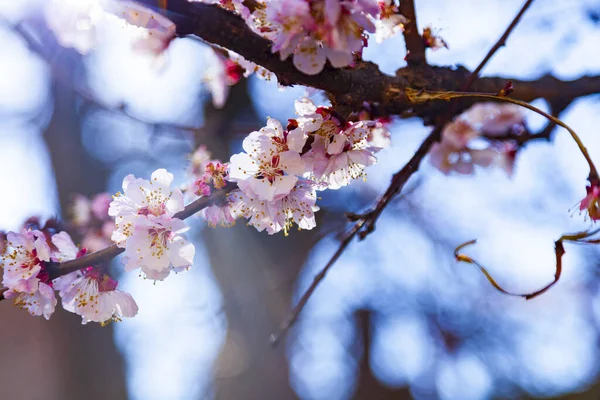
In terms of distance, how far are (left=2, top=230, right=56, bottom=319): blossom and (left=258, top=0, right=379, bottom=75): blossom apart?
51cm

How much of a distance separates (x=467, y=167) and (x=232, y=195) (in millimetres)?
→ 777

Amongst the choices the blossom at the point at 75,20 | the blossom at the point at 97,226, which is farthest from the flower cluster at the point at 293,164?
the blossom at the point at 97,226

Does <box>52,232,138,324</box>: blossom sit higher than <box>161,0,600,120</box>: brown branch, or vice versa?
<box>161,0,600,120</box>: brown branch

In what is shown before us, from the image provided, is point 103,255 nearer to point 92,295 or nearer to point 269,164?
point 92,295

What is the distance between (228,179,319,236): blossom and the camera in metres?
0.72

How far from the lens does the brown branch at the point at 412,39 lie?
2.87 ft

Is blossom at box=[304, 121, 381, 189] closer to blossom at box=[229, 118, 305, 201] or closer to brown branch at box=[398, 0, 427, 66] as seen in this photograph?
blossom at box=[229, 118, 305, 201]

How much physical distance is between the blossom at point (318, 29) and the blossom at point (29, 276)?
508 millimetres

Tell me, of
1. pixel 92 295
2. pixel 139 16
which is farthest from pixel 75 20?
pixel 92 295

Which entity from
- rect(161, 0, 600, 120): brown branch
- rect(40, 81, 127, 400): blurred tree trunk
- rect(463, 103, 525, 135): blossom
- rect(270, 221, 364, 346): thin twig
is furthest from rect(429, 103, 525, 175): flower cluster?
rect(40, 81, 127, 400): blurred tree trunk

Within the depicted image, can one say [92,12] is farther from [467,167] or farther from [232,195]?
[467,167]

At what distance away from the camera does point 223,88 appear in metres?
1.21

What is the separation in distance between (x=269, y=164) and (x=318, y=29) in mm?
250

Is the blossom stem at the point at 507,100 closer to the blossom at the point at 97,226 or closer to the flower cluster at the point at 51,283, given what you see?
the flower cluster at the point at 51,283
